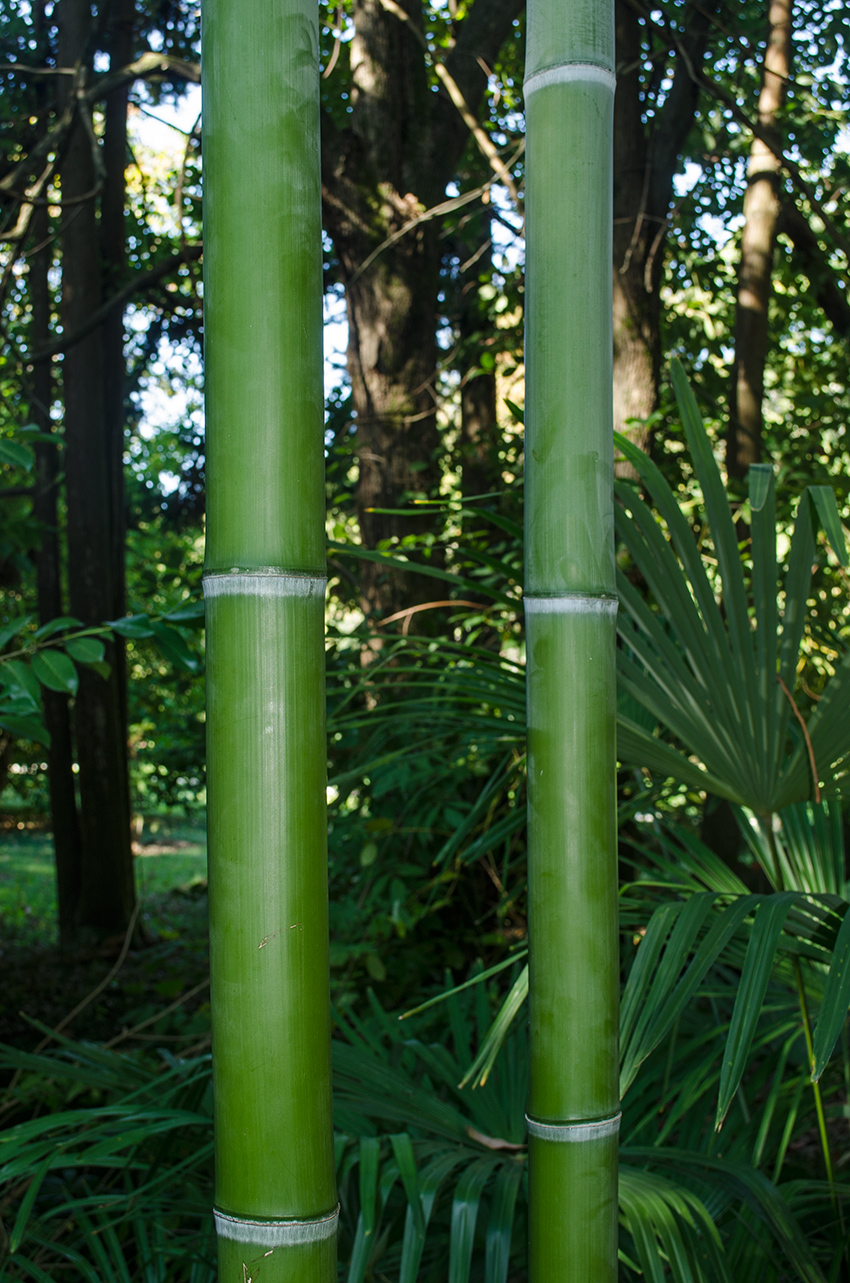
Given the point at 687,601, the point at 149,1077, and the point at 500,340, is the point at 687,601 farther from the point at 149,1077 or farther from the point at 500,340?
the point at 500,340

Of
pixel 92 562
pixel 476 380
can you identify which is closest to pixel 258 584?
pixel 476 380

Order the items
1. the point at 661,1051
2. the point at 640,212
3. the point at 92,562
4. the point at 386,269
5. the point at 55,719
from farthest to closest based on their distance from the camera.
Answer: the point at 55,719, the point at 92,562, the point at 386,269, the point at 640,212, the point at 661,1051

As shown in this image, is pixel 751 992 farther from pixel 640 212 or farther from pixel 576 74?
pixel 640 212

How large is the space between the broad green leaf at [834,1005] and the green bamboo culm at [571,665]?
0.19 meters

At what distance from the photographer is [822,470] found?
398cm

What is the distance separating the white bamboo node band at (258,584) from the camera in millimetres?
764

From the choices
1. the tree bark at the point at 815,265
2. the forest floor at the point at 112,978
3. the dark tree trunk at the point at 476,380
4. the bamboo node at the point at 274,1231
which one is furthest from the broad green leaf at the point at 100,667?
the tree bark at the point at 815,265

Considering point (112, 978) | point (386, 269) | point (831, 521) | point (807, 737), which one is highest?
point (386, 269)

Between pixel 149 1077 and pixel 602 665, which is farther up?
pixel 602 665

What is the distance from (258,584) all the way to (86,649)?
2.49ft

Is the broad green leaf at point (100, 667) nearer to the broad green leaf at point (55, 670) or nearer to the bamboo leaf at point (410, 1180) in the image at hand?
the broad green leaf at point (55, 670)

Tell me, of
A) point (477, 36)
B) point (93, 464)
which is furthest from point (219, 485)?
point (93, 464)

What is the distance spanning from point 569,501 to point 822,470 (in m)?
3.47

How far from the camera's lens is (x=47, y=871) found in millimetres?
10938
